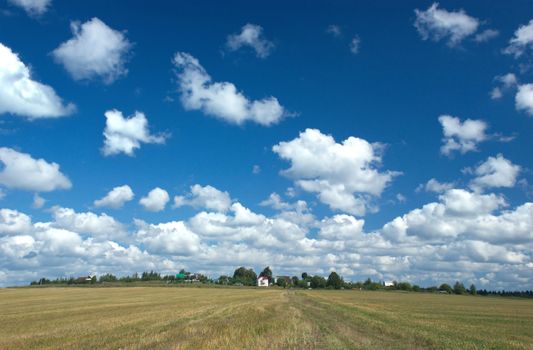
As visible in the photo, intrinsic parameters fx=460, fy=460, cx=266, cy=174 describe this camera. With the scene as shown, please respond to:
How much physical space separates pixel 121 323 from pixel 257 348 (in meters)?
13.5

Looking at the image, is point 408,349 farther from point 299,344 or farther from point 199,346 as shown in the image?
point 199,346

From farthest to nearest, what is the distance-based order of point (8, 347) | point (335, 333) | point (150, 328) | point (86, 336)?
point (150, 328), point (335, 333), point (86, 336), point (8, 347)

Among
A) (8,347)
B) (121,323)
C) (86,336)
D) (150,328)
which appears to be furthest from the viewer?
(121,323)

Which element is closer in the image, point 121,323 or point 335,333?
point 335,333

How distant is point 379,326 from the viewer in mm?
28016

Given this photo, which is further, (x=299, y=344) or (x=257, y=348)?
(x=299, y=344)

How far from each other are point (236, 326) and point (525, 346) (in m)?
14.5

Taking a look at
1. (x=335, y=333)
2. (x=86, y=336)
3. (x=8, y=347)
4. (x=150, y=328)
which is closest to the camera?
(x=8, y=347)

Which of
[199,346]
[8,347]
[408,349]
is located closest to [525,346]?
[408,349]

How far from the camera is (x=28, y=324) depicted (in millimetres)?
28531

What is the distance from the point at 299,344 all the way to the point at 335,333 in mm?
5107

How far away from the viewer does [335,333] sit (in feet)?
76.6

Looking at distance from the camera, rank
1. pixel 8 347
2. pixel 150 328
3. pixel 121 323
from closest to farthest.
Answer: pixel 8 347
pixel 150 328
pixel 121 323

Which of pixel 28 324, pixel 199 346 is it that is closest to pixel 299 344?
pixel 199 346
